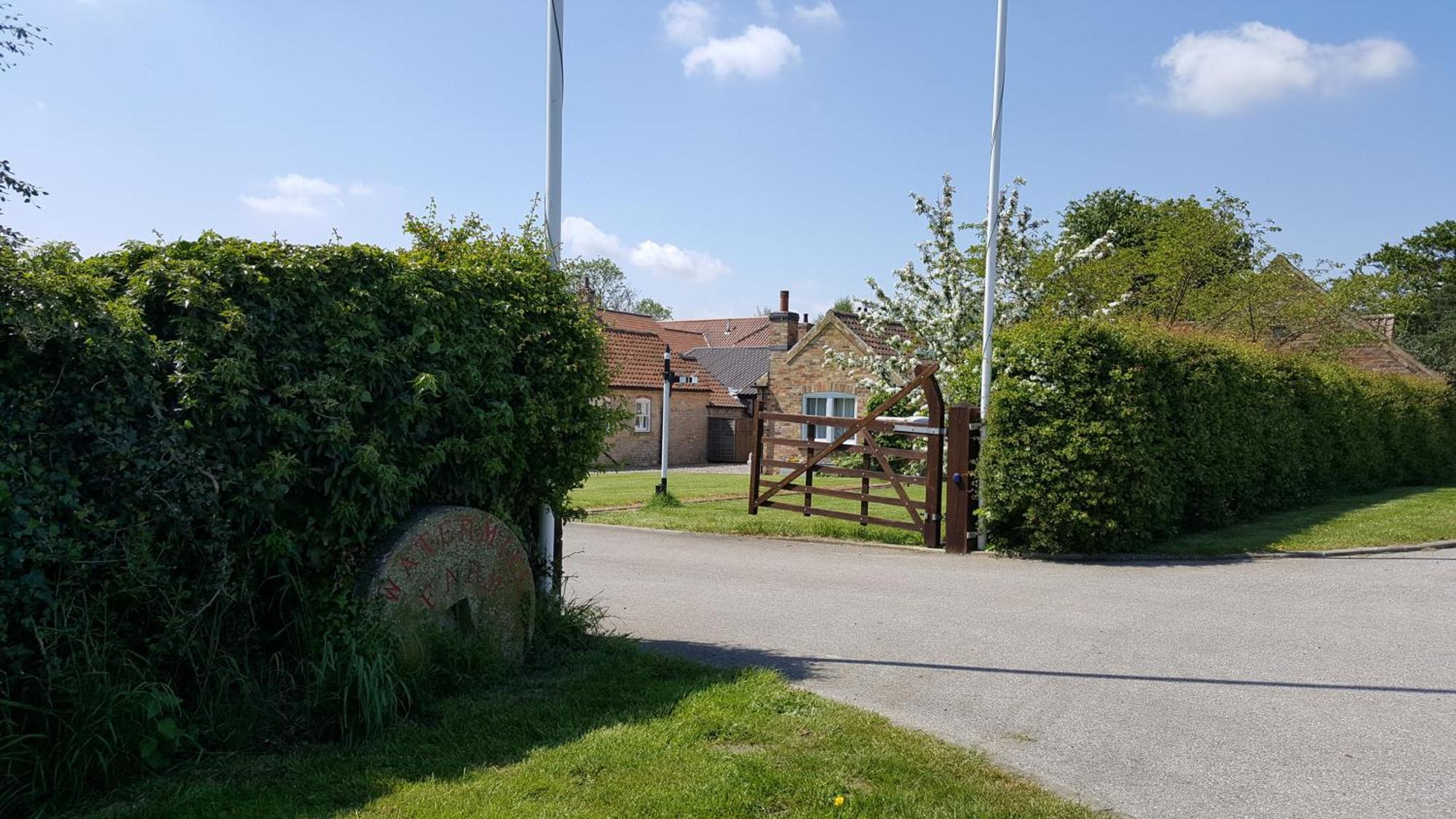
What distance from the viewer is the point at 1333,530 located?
48.1 ft

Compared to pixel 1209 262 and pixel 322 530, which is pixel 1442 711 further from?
pixel 1209 262

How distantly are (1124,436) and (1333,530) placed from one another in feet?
16.3

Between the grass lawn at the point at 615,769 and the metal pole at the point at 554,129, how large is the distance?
3.22 m

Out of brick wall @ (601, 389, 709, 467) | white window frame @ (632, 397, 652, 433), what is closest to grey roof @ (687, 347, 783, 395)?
brick wall @ (601, 389, 709, 467)

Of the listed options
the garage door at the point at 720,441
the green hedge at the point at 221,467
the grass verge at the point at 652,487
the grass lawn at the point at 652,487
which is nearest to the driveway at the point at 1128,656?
the green hedge at the point at 221,467

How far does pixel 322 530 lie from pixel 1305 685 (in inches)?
247

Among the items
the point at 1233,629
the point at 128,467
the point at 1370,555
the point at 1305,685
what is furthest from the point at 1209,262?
the point at 128,467

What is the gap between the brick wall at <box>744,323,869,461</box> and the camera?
33.3 meters

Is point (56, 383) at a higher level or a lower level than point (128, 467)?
higher

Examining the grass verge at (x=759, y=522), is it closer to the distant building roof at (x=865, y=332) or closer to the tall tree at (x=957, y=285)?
the tall tree at (x=957, y=285)

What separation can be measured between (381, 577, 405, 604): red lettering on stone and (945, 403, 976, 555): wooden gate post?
29.0 feet

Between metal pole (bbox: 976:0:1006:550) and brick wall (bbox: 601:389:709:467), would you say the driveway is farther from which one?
brick wall (bbox: 601:389:709:467)

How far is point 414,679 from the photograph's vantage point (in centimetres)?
532

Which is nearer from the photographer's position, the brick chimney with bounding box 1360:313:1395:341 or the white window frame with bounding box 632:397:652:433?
the brick chimney with bounding box 1360:313:1395:341
